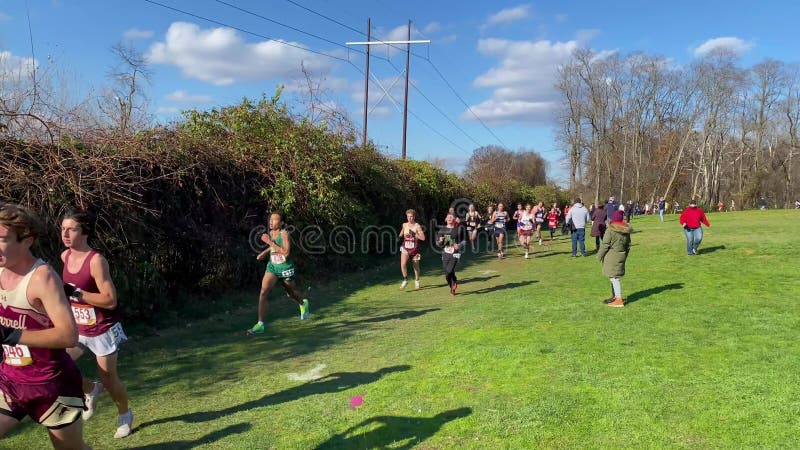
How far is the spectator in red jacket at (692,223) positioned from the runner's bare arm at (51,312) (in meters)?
15.5

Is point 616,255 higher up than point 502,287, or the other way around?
point 616,255

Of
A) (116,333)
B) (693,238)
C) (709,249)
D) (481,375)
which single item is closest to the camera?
(116,333)

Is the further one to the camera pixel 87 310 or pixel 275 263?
pixel 275 263

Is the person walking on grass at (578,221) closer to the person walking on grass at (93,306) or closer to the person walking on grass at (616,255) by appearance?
the person walking on grass at (616,255)

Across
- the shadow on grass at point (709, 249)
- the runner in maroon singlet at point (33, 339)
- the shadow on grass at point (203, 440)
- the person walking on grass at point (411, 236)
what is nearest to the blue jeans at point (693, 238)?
the shadow on grass at point (709, 249)

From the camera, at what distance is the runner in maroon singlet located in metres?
2.40

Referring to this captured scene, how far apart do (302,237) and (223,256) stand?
2554 mm

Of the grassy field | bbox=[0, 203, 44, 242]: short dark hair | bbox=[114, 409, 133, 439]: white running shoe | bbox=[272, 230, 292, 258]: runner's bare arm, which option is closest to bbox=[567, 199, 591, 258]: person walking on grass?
the grassy field

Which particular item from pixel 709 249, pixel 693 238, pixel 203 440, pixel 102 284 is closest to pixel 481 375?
pixel 203 440

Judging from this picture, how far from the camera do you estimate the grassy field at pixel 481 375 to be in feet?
12.9

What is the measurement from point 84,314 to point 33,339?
1.58m

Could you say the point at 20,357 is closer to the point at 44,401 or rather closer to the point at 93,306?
the point at 44,401

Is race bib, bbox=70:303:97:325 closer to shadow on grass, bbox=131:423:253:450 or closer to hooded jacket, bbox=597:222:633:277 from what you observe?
shadow on grass, bbox=131:423:253:450

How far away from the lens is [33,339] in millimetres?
2357
